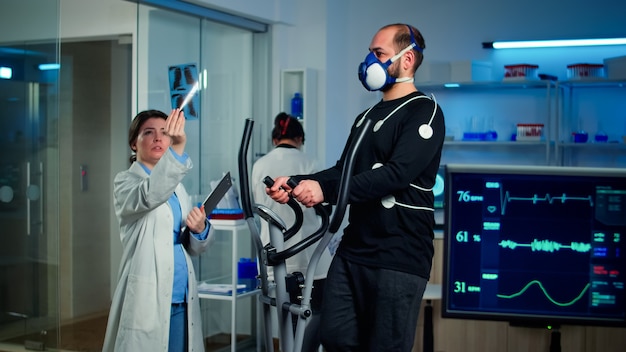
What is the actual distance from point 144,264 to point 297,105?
11.2 ft

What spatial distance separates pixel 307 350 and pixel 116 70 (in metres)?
2.34

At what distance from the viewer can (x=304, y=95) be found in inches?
239

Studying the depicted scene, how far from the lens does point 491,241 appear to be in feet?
7.80

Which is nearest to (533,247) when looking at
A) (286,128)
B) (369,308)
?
(369,308)

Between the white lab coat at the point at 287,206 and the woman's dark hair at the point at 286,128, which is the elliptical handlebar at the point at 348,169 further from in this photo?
the woman's dark hair at the point at 286,128

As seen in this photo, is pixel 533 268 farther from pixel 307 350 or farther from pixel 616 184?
pixel 307 350

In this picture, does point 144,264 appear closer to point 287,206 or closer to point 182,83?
point 287,206

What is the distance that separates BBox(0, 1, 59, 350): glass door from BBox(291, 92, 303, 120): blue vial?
89.6 inches

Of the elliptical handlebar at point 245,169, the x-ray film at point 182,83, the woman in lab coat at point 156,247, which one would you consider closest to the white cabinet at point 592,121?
the x-ray film at point 182,83

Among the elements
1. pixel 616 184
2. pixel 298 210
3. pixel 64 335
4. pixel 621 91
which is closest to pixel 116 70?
pixel 64 335

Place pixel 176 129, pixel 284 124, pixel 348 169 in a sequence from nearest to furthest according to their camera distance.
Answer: pixel 348 169, pixel 176 129, pixel 284 124

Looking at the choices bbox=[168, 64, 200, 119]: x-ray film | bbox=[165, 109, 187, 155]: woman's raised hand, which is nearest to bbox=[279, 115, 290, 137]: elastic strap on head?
bbox=[168, 64, 200, 119]: x-ray film

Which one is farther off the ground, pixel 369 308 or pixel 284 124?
pixel 284 124

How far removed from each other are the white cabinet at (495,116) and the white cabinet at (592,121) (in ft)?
0.32
